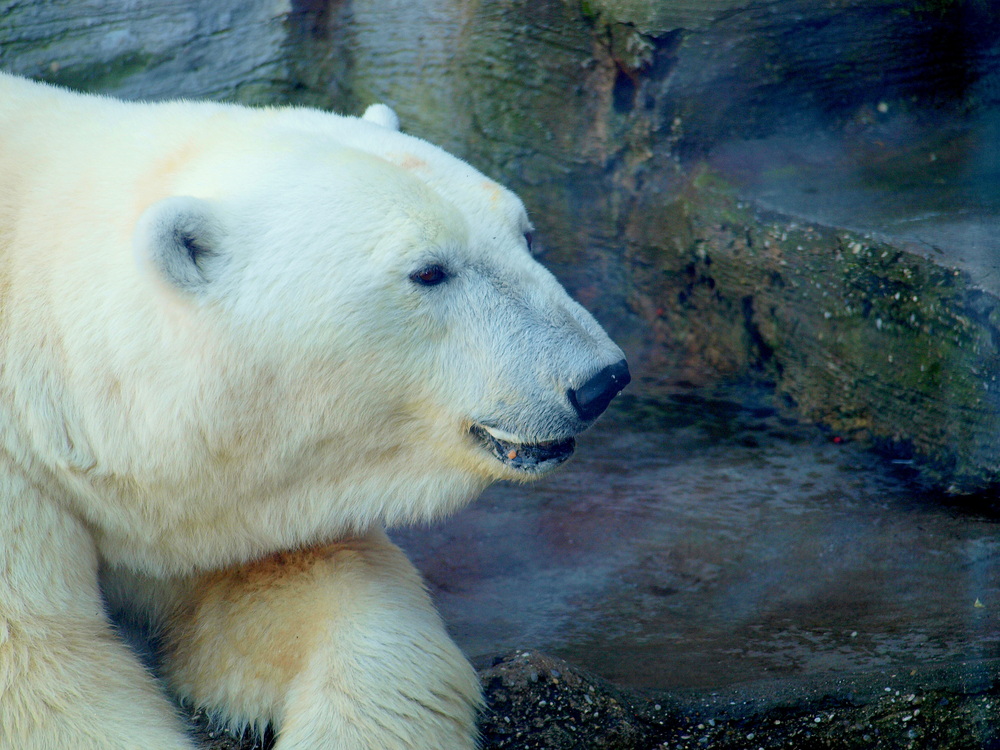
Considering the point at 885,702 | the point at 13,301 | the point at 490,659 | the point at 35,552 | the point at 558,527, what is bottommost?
the point at 558,527

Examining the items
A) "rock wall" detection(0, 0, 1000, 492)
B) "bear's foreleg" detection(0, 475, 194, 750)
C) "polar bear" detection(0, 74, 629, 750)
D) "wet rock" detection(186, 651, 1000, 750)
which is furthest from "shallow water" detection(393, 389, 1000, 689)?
"bear's foreleg" detection(0, 475, 194, 750)

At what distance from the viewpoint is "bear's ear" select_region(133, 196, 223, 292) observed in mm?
1565

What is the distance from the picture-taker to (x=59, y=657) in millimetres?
1638

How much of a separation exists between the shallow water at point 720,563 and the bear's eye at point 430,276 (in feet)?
3.02

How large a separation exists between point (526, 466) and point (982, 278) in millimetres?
1476

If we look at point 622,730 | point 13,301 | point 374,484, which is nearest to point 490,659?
point 622,730

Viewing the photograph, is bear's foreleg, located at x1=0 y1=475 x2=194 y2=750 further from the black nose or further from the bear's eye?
the black nose

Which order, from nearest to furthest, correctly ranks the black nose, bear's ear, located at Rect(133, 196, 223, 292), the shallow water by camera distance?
bear's ear, located at Rect(133, 196, 223, 292) → the black nose → the shallow water

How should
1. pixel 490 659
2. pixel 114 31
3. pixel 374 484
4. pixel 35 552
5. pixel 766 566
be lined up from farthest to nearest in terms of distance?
1. pixel 114 31
2. pixel 766 566
3. pixel 490 659
4. pixel 374 484
5. pixel 35 552

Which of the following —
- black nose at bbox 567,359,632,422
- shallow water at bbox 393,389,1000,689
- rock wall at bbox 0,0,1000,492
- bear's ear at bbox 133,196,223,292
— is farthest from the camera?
rock wall at bbox 0,0,1000,492

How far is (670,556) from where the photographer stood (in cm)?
259

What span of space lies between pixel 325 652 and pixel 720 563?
3.80 feet

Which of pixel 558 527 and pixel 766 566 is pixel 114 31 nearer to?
pixel 558 527

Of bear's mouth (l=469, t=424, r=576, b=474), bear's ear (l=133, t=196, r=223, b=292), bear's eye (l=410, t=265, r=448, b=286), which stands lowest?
bear's mouth (l=469, t=424, r=576, b=474)
